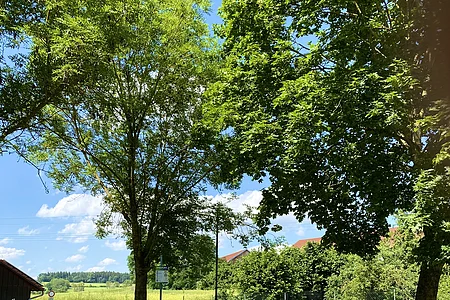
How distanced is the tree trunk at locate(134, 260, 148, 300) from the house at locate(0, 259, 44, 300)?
8.55 meters

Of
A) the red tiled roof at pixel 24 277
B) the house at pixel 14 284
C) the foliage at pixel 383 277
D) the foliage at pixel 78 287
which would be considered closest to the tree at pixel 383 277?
the foliage at pixel 383 277

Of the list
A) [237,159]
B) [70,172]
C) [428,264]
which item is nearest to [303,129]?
[237,159]

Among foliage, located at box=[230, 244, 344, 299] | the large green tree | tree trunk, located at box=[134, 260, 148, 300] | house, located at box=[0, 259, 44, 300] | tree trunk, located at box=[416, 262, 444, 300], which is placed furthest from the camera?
foliage, located at box=[230, 244, 344, 299]

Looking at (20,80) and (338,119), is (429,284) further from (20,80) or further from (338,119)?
(20,80)

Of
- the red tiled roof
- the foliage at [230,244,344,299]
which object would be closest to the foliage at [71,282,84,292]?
the red tiled roof

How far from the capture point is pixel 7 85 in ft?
21.4

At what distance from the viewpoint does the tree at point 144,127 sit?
10523mm

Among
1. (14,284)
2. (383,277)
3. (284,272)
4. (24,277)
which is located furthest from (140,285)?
(284,272)

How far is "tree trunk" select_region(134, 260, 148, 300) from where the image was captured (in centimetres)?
1305

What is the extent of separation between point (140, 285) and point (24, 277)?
9551mm

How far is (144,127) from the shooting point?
13102mm

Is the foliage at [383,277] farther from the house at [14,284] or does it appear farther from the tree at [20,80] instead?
the tree at [20,80]

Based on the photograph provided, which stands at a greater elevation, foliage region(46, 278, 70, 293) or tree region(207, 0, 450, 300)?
tree region(207, 0, 450, 300)

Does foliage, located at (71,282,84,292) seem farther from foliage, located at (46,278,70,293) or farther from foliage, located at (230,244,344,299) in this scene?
foliage, located at (230,244,344,299)
